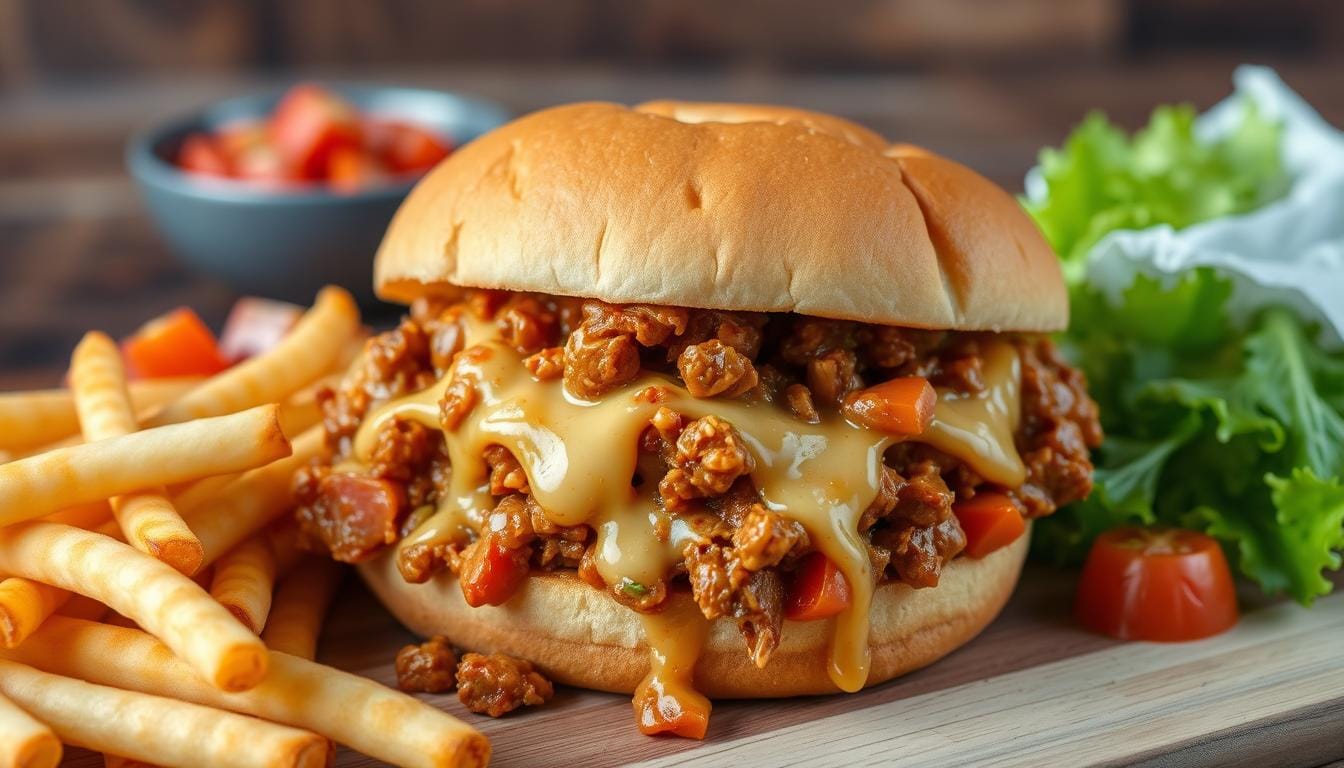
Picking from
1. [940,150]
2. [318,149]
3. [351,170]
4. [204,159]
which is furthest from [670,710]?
[940,150]

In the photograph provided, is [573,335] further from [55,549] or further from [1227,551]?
[1227,551]

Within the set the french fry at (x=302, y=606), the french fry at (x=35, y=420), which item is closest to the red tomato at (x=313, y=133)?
the french fry at (x=35, y=420)

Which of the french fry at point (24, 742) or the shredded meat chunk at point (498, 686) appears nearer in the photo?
the french fry at point (24, 742)

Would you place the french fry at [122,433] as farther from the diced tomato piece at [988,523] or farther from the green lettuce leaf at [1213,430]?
the green lettuce leaf at [1213,430]

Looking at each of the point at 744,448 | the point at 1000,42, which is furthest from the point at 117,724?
the point at 1000,42

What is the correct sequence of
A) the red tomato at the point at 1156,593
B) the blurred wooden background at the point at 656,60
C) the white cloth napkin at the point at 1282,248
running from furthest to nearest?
the blurred wooden background at the point at 656,60 < the white cloth napkin at the point at 1282,248 < the red tomato at the point at 1156,593

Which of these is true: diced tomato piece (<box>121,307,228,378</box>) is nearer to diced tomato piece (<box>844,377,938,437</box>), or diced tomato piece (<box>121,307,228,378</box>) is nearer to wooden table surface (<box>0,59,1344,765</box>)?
wooden table surface (<box>0,59,1344,765</box>)
